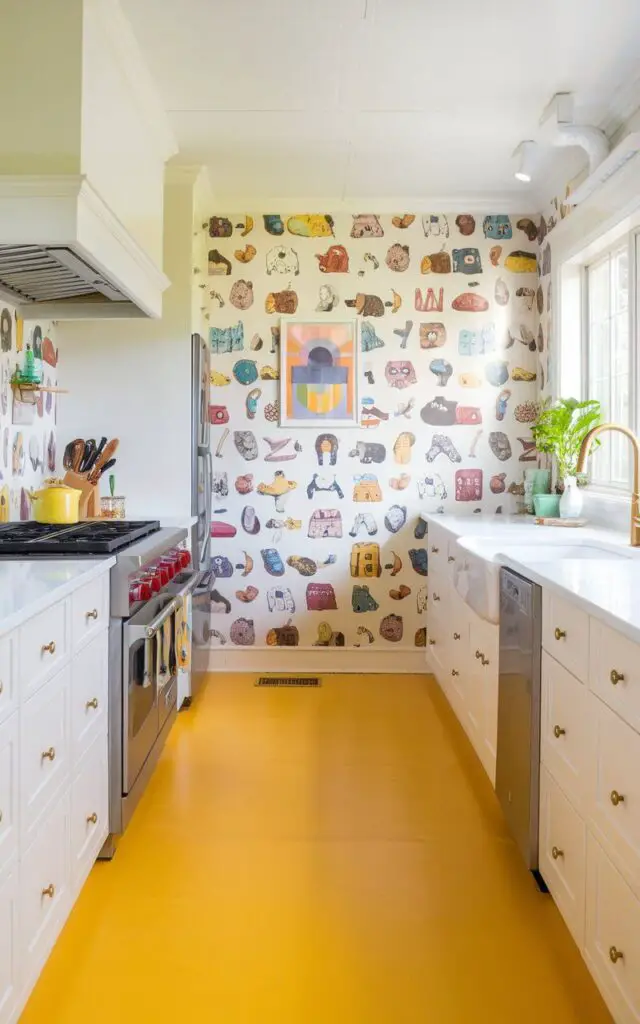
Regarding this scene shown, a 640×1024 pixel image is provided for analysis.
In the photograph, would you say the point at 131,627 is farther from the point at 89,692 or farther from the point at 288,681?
the point at 288,681

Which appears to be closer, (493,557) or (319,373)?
(493,557)

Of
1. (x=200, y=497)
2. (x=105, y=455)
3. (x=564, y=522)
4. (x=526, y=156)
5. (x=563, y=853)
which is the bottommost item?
(x=563, y=853)

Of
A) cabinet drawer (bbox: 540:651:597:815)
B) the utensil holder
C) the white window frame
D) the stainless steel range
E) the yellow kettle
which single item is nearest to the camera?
cabinet drawer (bbox: 540:651:597:815)

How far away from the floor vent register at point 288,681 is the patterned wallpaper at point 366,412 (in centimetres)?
20

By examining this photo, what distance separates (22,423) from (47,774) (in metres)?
1.70

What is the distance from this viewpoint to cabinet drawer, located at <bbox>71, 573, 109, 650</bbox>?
5.75 ft

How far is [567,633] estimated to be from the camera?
165 cm

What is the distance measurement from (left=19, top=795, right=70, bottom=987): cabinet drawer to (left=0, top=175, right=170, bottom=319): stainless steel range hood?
1.49 metres

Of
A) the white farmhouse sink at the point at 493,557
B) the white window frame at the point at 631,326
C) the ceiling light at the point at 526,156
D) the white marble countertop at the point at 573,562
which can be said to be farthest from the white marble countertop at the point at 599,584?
the ceiling light at the point at 526,156

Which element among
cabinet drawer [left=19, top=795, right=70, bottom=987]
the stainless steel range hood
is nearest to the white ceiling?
the stainless steel range hood

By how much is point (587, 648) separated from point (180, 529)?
177 centimetres

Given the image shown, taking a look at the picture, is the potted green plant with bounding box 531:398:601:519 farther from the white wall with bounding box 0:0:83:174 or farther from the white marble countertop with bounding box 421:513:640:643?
the white wall with bounding box 0:0:83:174

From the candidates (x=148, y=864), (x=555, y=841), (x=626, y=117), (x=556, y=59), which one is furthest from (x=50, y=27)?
(x=555, y=841)

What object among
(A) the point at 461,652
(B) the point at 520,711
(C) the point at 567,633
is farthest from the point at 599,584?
(A) the point at 461,652
